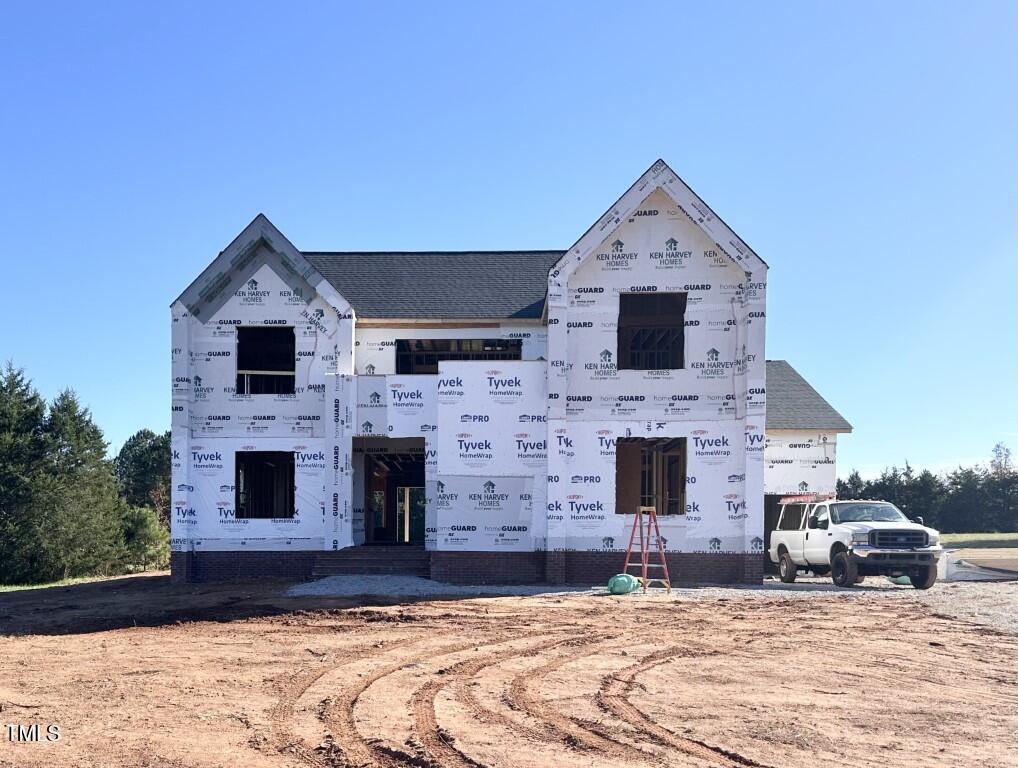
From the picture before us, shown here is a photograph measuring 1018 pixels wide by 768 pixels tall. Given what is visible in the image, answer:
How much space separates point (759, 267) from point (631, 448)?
22.6 ft

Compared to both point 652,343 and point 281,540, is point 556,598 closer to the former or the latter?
point 281,540

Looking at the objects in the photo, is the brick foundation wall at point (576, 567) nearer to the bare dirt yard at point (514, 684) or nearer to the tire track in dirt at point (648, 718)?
the bare dirt yard at point (514, 684)

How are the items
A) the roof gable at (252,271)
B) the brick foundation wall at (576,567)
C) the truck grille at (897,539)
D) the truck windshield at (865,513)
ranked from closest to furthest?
the truck grille at (897,539)
the truck windshield at (865,513)
the brick foundation wall at (576,567)
the roof gable at (252,271)

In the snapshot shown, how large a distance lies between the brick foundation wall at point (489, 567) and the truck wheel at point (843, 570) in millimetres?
6959

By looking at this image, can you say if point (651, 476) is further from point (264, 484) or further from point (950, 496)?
point (950, 496)

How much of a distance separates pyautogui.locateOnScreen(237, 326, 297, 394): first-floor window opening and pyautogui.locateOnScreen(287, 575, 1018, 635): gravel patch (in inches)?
230

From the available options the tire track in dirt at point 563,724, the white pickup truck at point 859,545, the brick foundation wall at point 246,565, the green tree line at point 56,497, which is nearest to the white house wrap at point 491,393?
the brick foundation wall at point 246,565

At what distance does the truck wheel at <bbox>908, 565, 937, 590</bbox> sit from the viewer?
18688 millimetres

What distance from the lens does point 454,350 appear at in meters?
23.1

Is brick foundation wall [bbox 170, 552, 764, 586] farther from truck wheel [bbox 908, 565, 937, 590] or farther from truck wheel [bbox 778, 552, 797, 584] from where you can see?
truck wheel [bbox 908, 565, 937, 590]

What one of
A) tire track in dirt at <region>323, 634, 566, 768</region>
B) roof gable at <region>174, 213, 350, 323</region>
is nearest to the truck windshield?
tire track in dirt at <region>323, 634, 566, 768</region>

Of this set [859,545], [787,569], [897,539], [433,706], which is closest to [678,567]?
[787,569]

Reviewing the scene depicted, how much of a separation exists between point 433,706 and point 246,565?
46.4ft

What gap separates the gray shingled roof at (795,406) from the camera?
2469 centimetres
